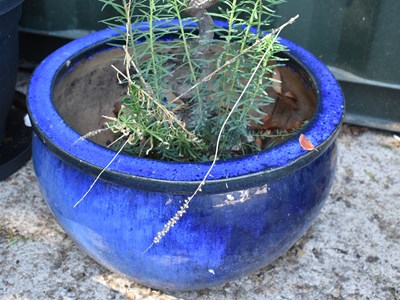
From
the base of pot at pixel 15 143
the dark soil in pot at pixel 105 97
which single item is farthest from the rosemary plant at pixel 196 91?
the base of pot at pixel 15 143

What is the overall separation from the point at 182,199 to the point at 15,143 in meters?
1.05

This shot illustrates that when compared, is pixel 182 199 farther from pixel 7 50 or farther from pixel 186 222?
pixel 7 50

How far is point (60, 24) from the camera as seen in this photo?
239 cm

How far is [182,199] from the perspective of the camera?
1327 millimetres

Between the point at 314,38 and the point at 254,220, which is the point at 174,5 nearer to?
the point at 254,220

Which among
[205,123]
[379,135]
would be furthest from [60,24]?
[379,135]

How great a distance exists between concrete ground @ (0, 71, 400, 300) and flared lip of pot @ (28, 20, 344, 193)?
506mm

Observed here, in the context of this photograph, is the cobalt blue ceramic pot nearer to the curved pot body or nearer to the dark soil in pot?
the dark soil in pot

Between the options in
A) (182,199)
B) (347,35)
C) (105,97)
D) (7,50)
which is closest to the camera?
(182,199)

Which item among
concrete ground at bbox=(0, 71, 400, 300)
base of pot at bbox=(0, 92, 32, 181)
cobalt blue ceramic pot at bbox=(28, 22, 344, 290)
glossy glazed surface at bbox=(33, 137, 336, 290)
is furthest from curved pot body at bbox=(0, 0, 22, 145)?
glossy glazed surface at bbox=(33, 137, 336, 290)

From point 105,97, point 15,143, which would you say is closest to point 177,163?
point 105,97

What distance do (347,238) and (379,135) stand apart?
580 mm

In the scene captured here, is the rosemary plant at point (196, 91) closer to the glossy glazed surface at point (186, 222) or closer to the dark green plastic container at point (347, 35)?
the glossy glazed surface at point (186, 222)

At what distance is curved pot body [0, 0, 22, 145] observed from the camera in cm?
183
